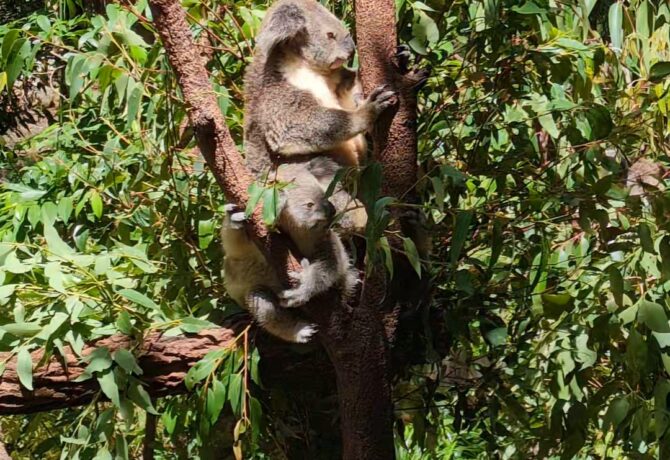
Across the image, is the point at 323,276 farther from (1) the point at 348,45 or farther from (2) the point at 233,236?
(1) the point at 348,45

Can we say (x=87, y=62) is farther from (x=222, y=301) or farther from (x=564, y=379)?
(x=564, y=379)

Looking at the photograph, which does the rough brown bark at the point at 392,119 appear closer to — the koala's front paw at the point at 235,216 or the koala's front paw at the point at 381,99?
the koala's front paw at the point at 381,99

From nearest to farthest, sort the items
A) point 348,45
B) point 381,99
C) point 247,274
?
point 381,99, point 247,274, point 348,45

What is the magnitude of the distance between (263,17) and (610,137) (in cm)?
137

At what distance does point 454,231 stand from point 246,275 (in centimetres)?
99

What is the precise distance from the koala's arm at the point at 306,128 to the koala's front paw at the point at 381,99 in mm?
381

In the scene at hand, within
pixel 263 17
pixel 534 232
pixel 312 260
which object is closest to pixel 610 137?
pixel 534 232

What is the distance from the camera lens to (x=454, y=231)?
212 cm

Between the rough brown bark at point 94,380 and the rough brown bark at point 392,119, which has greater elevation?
the rough brown bark at point 392,119

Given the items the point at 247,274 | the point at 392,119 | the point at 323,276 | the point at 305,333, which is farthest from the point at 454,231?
the point at 247,274

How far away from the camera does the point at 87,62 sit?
9.36ft

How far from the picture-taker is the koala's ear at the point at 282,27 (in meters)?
3.14

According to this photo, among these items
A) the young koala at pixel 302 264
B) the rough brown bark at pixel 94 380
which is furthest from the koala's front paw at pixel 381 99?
the rough brown bark at pixel 94 380

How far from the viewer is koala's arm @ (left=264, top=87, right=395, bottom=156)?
300 cm
